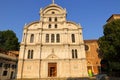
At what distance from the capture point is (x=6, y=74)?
32.9 metres

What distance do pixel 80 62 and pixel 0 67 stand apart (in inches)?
707

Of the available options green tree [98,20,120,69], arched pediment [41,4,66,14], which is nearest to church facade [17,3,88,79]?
arched pediment [41,4,66,14]

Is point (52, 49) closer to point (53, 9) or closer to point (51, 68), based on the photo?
point (51, 68)

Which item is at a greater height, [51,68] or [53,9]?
[53,9]

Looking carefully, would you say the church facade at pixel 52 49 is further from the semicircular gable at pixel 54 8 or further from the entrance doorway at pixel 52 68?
the semicircular gable at pixel 54 8

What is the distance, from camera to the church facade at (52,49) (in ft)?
96.6

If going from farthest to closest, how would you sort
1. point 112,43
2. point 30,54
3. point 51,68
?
1. point 30,54
2. point 51,68
3. point 112,43

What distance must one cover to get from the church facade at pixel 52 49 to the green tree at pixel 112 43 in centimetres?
624

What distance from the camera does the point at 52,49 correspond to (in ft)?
102

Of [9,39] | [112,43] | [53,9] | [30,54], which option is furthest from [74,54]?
[9,39]

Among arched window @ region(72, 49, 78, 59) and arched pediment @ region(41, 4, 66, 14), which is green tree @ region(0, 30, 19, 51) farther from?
arched window @ region(72, 49, 78, 59)

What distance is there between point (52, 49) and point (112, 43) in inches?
514

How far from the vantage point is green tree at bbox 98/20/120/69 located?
900 inches

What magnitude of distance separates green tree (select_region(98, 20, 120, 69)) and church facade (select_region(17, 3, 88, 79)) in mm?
6239
